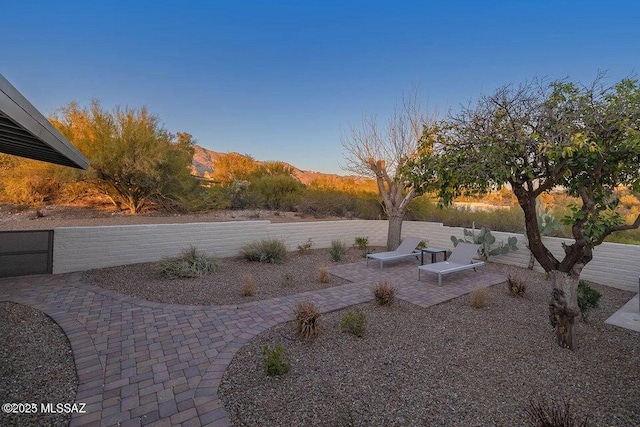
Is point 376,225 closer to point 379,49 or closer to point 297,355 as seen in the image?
point 379,49

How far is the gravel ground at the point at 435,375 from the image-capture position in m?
2.49

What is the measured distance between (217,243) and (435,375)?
286 inches

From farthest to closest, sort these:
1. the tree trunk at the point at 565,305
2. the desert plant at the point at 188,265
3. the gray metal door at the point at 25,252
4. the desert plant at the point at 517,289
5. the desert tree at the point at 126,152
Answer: the desert tree at the point at 126,152 → the desert plant at the point at 188,265 → the gray metal door at the point at 25,252 → the desert plant at the point at 517,289 → the tree trunk at the point at 565,305

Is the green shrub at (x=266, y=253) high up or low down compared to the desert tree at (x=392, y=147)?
down

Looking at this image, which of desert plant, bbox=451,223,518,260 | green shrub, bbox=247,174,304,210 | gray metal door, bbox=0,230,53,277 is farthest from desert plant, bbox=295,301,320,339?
green shrub, bbox=247,174,304,210

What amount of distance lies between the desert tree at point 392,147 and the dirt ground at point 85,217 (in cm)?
480

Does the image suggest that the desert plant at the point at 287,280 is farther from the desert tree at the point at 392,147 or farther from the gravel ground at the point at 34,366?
the desert tree at the point at 392,147

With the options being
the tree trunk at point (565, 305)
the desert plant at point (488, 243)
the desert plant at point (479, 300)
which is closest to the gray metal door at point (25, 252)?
the desert plant at point (479, 300)

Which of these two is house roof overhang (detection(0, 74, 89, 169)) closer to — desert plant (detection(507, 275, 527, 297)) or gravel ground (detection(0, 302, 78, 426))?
gravel ground (detection(0, 302, 78, 426))

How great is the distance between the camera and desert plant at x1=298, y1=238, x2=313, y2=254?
10018mm

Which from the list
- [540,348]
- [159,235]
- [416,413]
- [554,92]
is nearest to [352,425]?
[416,413]

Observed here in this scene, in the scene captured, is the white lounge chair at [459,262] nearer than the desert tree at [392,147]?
Yes

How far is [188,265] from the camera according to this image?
6984 millimetres

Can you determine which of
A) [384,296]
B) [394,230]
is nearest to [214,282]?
[384,296]
